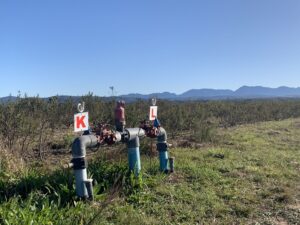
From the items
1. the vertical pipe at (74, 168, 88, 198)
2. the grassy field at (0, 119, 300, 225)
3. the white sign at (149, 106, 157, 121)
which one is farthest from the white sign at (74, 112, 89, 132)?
the white sign at (149, 106, 157, 121)


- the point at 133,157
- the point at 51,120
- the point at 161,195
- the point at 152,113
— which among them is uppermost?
the point at 152,113

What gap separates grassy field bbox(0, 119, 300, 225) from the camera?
5.20 metres

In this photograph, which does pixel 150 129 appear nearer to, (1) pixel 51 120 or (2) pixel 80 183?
(2) pixel 80 183

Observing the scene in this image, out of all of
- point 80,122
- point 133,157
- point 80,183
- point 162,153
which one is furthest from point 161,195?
point 80,122

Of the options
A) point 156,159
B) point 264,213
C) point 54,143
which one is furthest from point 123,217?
point 54,143

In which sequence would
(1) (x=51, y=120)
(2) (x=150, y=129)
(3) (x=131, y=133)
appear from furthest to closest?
(1) (x=51, y=120) < (2) (x=150, y=129) < (3) (x=131, y=133)

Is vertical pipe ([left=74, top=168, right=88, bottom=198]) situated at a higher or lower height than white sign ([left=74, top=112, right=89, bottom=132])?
lower

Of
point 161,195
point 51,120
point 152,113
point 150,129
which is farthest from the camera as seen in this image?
point 51,120

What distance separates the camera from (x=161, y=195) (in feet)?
21.3

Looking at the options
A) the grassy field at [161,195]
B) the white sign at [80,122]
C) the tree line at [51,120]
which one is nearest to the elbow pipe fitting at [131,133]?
the grassy field at [161,195]

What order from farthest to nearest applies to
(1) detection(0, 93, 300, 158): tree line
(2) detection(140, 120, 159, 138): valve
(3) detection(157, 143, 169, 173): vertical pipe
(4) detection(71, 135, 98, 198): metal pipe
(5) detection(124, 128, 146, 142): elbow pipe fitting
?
(1) detection(0, 93, 300, 158): tree line → (3) detection(157, 143, 169, 173): vertical pipe → (2) detection(140, 120, 159, 138): valve → (5) detection(124, 128, 146, 142): elbow pipe fitting → (4) detection(71, 135, 98, 198): metal pipe

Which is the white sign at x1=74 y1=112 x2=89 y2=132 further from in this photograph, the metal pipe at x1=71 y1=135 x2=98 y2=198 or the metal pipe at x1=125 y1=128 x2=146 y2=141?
the metal pipe at x1=125 y1=128 x2=146 y2=141

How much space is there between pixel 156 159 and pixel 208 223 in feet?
11.2

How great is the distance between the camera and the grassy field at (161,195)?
17.1 ft
